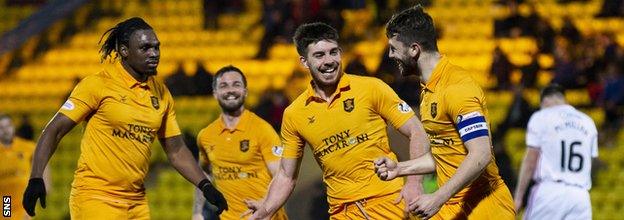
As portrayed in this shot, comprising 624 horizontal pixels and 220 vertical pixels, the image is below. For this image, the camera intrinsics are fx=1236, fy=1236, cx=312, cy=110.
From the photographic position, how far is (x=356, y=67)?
15961 mm

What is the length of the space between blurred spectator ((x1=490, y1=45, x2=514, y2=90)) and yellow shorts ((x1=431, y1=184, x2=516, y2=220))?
394 inches

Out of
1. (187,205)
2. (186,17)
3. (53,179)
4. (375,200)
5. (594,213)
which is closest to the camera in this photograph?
(375,200)

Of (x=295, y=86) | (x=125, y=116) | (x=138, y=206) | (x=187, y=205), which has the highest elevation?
(x=125, y=116)

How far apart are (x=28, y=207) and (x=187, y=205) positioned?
870cm

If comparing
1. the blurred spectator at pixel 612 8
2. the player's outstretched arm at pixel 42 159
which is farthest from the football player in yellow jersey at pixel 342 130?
the blurred spectator at pixel 612 8

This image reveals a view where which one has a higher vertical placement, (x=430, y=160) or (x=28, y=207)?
(x=430, y=160)

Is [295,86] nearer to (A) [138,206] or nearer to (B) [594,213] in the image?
(B) [594,213]

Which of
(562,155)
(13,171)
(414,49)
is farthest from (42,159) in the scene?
(562,155)

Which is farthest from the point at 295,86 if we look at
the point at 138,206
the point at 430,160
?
the point at 430,160

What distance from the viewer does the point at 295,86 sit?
16.8 m

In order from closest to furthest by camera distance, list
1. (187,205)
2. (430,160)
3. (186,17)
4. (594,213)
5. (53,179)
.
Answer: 1. (430,160)
2. (594,213)
3. (187,205)
4. (53,179)
5. (186,17)

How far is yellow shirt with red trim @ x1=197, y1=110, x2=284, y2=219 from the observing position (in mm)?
9352

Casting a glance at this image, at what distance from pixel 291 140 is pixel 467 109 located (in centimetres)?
157

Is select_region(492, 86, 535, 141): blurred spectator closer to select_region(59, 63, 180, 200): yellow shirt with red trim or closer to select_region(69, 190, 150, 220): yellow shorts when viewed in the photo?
select_region(59, 63, 180, 200): yellow shirt with red trim
